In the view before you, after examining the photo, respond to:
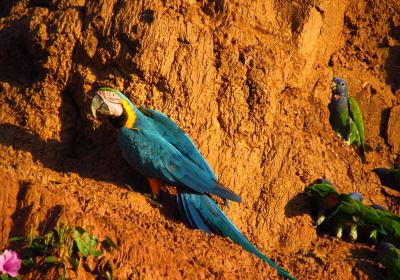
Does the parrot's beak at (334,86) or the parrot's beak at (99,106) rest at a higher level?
the parrot's beak at (334,86)

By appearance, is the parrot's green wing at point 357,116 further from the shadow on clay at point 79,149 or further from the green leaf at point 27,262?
the green leaf at point 27,262

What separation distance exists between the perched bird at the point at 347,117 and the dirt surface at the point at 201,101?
544mm

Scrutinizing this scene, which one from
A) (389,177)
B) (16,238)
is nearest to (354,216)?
(389,177)

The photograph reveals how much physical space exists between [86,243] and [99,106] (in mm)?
1427

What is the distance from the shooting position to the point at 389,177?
251 inches

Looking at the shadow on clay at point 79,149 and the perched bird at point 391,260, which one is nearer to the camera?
the perched bird at point 391,260

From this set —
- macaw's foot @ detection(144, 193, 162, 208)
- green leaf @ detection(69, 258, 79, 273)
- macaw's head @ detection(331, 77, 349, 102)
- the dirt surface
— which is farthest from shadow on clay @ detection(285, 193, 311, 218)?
green leaf @ detection(69, 258, 79, 273)

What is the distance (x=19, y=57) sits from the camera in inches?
239

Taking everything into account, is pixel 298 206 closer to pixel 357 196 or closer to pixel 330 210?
pixel 330 210

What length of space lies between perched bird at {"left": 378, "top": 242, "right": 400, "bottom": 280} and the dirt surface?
72 mm

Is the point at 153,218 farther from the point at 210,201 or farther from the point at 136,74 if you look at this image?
the point at 136,74

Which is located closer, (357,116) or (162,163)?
(162,163)

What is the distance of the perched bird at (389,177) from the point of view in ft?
20.6

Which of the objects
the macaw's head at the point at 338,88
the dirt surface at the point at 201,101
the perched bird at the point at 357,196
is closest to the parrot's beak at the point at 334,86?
the macaw's head at the point at 338,88
